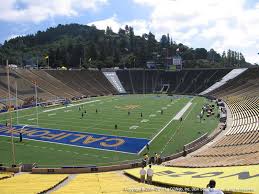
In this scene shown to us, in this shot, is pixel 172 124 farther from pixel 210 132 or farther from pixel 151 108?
pixel 151 108

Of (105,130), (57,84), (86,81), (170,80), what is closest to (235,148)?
(105,130)

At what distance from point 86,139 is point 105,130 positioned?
17.7ft

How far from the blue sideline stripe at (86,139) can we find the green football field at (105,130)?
118 centimetres

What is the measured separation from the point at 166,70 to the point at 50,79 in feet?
148

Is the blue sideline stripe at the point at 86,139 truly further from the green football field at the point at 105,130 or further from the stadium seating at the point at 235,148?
the stadium seating at the point at 235,148

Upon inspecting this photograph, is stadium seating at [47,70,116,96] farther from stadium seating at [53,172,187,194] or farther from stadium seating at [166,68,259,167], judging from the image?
stadium seating at [53,172,187,194]

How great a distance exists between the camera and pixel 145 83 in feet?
405

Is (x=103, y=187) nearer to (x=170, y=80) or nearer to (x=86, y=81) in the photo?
(x=86, y=81)

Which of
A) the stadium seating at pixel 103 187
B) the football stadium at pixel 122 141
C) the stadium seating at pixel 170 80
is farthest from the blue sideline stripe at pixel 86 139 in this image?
the stadium seating at pixel 170 80

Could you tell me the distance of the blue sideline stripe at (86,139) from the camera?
37.7 meters

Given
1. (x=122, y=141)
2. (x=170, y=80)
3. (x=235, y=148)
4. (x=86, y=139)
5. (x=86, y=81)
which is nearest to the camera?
(x=235, y=148)

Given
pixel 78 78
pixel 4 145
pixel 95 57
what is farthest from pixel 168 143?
pixel 95 57

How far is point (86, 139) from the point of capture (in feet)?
136

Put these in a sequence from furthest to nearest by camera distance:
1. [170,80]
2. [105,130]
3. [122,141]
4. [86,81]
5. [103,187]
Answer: [170,80] < [86,81] < [105,130] < [122,141] < [103,187]
